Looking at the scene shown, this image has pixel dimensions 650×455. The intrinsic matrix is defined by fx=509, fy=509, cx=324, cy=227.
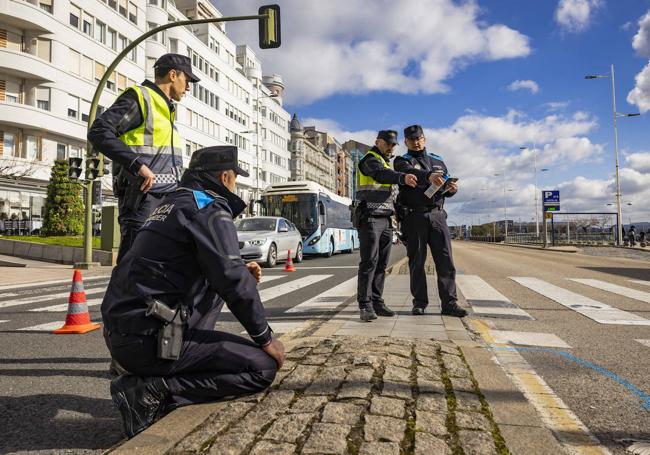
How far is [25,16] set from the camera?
28.1m

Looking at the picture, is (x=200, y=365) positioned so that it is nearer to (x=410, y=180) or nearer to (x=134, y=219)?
(x=134, y=219)

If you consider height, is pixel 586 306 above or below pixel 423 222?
below

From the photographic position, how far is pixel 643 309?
20.8 ft

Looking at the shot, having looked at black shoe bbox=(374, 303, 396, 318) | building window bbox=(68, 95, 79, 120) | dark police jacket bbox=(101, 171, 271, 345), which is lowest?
black shoe bbox=(374, 303, 396, 318)

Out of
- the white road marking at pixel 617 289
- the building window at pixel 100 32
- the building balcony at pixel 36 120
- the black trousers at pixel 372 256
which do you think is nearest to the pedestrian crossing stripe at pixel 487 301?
the black trousers at pixel 372 256

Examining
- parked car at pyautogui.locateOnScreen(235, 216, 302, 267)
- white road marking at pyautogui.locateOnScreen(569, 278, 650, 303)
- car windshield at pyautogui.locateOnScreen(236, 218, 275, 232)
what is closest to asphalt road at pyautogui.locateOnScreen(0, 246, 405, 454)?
white road marking at pyautogui.locateOnScreen(569, 278, 650, 303)

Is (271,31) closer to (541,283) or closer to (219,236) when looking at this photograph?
(541,283)

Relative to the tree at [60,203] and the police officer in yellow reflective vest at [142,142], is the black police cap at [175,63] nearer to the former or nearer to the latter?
the police officer in yellow reflective vest at [142,142]

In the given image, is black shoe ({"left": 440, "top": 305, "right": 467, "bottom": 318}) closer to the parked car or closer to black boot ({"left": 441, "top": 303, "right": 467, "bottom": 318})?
black boot ({"left": 441, "top": 303, "right": 467, "bottom": 318})

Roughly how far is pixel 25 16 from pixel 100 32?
6199 millimetres

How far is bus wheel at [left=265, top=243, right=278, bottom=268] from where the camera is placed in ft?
49.3

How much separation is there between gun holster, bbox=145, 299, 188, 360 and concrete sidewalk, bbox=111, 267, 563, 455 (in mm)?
284

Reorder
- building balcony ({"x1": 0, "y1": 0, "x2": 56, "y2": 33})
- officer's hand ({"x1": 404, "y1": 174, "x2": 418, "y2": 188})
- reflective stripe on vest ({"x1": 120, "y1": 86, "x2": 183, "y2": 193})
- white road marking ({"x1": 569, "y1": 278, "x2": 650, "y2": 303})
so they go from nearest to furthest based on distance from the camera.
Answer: reflective stripe on vest ({"x1": 120, "y1": 86, "x2": 183, "y2": 193})
officer's hand ({"x1": 404, "y1": 174, "x2": 418, "y2": 188})
white road marking ({"x1": 569, "y1": 278, "x2": 650, "y2": 303})
building balcony ({"x1": 0, "y1": 0, "x2": 56, "y2": 33})

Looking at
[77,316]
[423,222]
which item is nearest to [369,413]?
[423,222]
